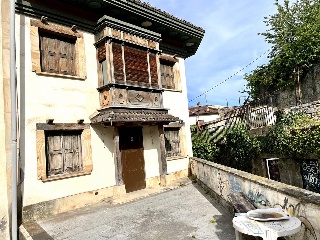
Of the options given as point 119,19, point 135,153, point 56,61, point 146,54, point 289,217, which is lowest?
point 289,217

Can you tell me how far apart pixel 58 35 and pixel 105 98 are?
9.44 feet

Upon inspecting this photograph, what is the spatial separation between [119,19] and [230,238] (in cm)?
910

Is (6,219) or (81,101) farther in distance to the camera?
(81,101)

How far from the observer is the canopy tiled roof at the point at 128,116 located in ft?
28.2

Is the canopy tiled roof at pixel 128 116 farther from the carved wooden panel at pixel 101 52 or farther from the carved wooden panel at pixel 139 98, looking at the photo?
the carved wooden panel at pixel 101 52

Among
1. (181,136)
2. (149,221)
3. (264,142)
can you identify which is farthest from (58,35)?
(264,142)

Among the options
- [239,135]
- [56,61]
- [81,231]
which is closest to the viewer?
[81,231]

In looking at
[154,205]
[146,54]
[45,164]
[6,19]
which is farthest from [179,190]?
[6,19]

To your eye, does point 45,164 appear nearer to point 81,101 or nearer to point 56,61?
point 81,101

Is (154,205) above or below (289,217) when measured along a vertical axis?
below

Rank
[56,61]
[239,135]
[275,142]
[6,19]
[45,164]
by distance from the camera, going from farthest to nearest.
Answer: [239,135] < [275,142] < [56,61] < [45,164] < [6,19]

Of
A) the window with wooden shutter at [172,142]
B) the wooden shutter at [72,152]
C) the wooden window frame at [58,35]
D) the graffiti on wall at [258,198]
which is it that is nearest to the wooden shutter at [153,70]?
the window with wooden shutter at [172,142]

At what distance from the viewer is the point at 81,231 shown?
632 cm

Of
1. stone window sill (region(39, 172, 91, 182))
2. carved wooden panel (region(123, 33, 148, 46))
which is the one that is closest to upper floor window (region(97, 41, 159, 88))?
carved wooden panel (region(123, 33, 148, 46))
